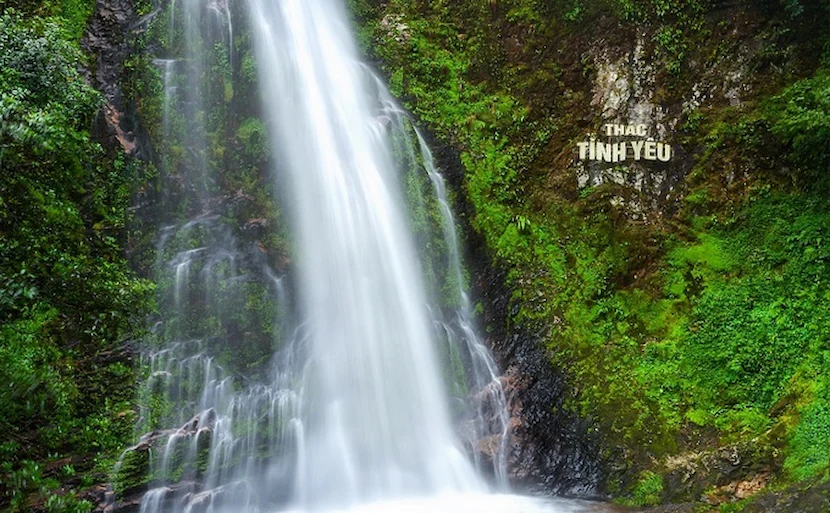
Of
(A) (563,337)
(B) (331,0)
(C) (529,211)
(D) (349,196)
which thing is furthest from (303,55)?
(A) (563,337)

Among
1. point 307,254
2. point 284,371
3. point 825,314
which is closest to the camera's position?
point 825,314

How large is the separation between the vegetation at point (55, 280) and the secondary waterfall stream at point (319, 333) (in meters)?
0.62

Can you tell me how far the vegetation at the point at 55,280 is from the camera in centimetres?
555

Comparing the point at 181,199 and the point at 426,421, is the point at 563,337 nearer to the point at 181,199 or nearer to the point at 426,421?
the point at 426,421

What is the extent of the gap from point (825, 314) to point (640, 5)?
21.4 ft

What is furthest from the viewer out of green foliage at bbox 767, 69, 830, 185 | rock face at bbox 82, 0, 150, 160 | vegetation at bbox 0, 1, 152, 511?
rock face at bbox 82, 0, 150, 160

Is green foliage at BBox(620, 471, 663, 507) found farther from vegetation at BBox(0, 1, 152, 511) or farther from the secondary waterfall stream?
vegetation at BBox(0, 1, 152, 511)

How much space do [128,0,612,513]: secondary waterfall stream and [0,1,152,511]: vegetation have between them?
0.62 metres

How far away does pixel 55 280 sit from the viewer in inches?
245

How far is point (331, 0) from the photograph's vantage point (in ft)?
45.0

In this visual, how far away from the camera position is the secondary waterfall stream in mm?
8656

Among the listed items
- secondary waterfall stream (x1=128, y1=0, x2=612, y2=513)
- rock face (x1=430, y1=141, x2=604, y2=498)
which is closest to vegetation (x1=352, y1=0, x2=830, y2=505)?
rock face (x1=430, y1=141, x2=604, y2=498)

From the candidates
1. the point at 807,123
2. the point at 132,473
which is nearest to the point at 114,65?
the point at 132,473

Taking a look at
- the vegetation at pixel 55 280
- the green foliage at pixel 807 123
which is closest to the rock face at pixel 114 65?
the vegetation at pixel 55 280
